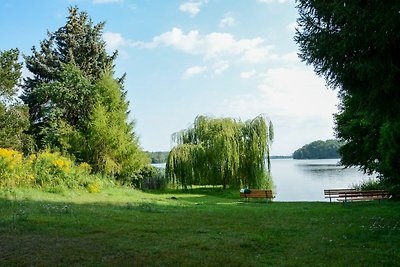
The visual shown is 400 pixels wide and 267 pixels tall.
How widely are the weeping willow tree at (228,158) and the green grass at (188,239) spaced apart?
47.8 ft

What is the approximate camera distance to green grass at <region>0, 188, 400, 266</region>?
566 cm

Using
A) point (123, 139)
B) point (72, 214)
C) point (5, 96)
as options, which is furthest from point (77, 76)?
point (72, 214)

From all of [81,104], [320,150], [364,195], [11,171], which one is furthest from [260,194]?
[320,150]

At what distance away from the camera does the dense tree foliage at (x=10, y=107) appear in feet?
80.6

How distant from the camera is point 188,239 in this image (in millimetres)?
7246

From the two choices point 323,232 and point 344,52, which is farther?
point 323,232

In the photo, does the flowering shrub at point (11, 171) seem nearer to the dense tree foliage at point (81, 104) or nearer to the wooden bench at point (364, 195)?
the dense tree foliage at point (81, 104)

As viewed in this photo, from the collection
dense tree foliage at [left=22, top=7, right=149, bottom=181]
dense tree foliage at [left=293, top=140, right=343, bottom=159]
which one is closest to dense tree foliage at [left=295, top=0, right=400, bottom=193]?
dense tree foliage at [left=22, top=7, right=149, bottom=181]

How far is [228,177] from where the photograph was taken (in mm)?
25891

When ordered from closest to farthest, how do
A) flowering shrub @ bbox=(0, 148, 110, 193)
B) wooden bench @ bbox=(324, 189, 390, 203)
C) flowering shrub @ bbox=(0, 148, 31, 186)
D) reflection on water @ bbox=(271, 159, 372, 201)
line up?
1. flowering shrub @ bbox=(0, 148, 31, 186)
2. flowering shrub @ bbox=(0, 148, 110, 193)
3. wooden bench @ bbox=(324, 189, 390, 203)
4. reflection on water @ bbox=(271, 159, 372, 201)

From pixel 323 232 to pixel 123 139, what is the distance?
18.7 metres

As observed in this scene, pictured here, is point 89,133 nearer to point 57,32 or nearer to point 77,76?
point 77,76

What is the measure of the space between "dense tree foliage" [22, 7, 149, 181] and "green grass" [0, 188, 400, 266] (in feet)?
46.7

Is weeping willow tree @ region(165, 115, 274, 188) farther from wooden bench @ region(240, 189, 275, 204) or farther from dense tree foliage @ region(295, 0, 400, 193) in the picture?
dense tree foliage @ region(295, 0, 400, 193)
